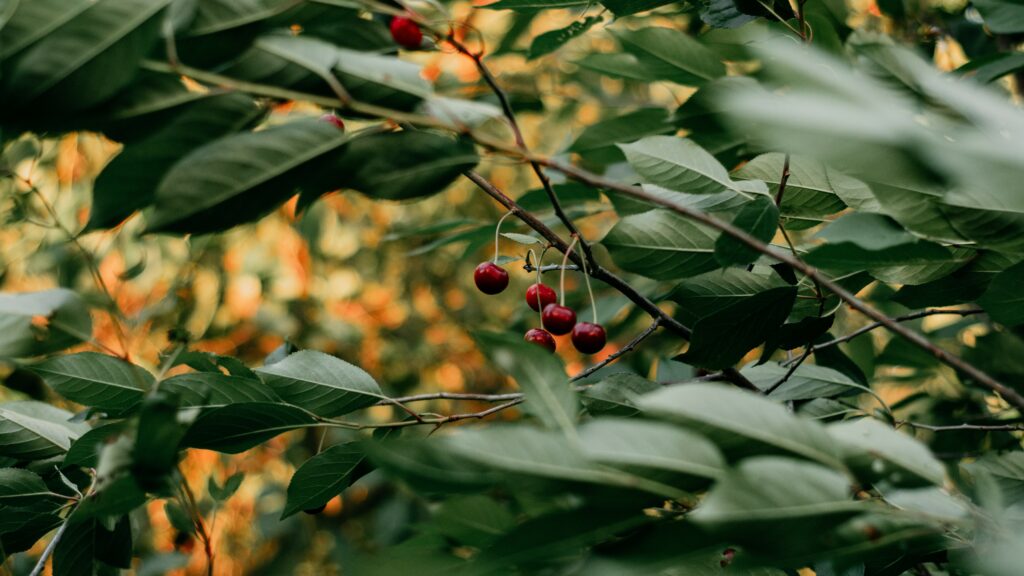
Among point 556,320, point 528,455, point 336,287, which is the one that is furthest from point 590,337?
point 336,287

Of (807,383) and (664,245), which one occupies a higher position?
(664,245)

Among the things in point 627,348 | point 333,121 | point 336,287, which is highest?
point 333,121

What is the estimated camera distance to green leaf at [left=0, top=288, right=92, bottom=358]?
0.52 metres

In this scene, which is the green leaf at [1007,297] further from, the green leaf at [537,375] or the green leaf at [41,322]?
the green leaf at [41,322]

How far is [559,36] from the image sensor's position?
0.79 meters

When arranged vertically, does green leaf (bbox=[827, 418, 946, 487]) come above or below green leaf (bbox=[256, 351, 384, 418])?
above

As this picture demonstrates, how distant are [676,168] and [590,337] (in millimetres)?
278

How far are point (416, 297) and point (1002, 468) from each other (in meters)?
2.28

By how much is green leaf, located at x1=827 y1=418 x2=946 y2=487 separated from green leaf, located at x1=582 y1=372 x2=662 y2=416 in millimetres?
204

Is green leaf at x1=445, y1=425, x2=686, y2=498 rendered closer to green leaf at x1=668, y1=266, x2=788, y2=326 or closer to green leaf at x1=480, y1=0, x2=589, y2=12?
green leaf at x1=668, y1=266, x2=788, y2=326

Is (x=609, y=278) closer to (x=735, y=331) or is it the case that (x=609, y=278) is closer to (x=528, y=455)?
(x=735, y=331)

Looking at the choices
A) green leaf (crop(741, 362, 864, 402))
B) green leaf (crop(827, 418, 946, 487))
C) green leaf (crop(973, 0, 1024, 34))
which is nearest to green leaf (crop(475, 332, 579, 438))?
green leaf (crop(827, 418, 946, 487))

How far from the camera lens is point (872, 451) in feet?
1.22

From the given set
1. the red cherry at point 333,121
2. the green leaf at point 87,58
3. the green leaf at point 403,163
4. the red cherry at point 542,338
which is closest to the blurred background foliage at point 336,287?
the red cherry at point 542,338
